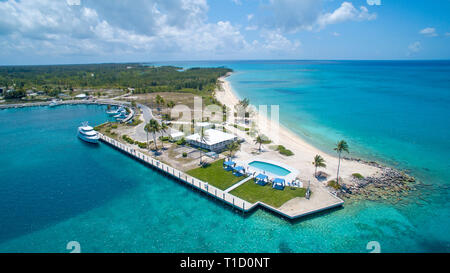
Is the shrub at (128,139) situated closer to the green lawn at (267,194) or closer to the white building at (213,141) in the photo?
the white building at (213,141)

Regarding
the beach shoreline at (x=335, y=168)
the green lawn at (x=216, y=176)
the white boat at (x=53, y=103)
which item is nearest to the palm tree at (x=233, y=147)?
the green lawn at (x=216, y=176)

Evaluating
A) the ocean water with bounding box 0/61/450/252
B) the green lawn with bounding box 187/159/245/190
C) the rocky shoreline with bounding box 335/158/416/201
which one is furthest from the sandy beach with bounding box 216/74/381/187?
the green lawn with bounding box 187/159/245/190

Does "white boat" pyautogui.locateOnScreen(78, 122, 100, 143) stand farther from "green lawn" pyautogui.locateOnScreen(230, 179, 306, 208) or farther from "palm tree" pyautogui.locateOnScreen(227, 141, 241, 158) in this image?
"green lawn" pyautogui.locateOnScreen(230, 179, 306, 208)

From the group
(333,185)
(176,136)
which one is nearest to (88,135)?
(176,136)

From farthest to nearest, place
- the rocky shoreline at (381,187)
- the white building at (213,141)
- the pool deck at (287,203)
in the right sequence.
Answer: the white building at (213,141)
the rocky shoreline at (381,187)
the pool deck at (287,203)
